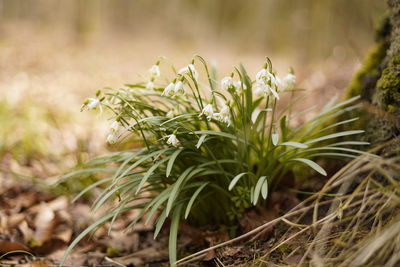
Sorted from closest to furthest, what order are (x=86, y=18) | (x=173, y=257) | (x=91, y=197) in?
1. (x=173, y=257)
2. (x=91, y=197)
3. (x=86, y=18)

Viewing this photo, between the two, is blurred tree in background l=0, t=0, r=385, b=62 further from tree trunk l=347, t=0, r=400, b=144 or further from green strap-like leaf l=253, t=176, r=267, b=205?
green strap-like leaf l=253, t=176, r=267, b=205

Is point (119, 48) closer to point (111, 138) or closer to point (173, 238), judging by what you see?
point (111, 138)

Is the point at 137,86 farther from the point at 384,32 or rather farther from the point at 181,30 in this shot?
the point at 181,30

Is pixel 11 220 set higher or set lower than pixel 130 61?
lower

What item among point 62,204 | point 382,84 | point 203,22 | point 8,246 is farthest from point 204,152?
point 203,22

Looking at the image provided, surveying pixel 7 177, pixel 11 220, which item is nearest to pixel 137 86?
pixel 11 220

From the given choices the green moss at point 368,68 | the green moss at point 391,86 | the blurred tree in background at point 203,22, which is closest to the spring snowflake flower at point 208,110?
the green moss at point 391,86
